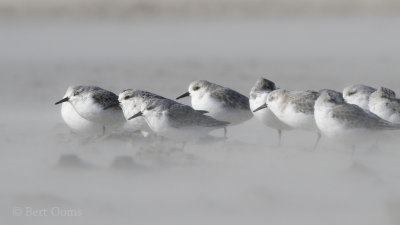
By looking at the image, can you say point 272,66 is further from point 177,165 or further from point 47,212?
point 47,212

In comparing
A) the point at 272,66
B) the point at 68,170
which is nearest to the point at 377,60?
the point at 272,66

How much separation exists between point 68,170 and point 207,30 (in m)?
15.6

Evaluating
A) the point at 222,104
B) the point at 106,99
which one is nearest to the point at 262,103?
the point at 222,104

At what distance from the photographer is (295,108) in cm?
1053

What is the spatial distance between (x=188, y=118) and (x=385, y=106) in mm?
2318

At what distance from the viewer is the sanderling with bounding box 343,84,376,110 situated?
37.9 ft

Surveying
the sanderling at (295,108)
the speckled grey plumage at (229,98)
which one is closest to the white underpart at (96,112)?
the speckled grey plumage at (229,98)

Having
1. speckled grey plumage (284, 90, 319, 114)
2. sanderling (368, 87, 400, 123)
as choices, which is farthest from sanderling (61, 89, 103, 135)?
sanderling (368, 87, 400, 123)

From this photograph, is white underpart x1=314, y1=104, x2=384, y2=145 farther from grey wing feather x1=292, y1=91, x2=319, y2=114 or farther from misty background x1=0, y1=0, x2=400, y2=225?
grey wing feather x1=292, y1=91, x2=319, y2=114

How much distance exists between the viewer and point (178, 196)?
8484 mm

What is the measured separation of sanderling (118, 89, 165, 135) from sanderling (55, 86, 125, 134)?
112 mm

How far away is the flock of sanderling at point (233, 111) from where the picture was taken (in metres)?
9.84

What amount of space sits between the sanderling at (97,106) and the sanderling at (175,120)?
1.64ft

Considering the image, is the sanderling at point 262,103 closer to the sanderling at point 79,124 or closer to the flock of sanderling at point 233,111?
the flock of sanderling at point 233,111
